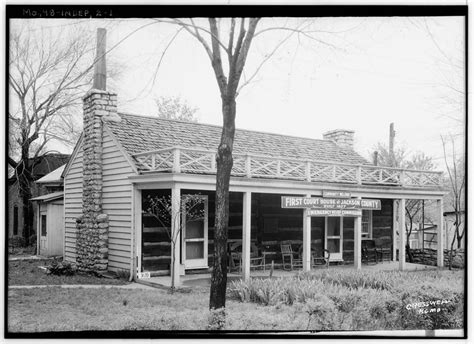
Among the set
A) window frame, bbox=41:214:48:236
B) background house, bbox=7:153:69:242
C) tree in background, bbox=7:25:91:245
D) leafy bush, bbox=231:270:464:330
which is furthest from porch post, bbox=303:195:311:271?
window frame, bbox=41:214:48:236

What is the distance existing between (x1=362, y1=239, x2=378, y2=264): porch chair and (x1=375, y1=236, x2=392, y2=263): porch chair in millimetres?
305

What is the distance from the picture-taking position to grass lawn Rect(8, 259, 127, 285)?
11.4 metres

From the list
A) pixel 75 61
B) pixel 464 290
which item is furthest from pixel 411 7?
pixel 75 61

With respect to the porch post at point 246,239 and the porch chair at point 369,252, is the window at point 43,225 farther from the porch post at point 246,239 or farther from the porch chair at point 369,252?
the porch chair at point 369,252

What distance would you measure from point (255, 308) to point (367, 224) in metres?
10.8

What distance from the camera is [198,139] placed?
613 inches

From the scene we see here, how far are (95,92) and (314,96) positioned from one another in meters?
6.32

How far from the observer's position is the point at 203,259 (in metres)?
15.0

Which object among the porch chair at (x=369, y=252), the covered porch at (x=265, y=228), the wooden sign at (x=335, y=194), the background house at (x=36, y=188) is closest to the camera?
the covered porch at (x=265, y=228)

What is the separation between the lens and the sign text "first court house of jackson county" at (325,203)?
13680 millimetres

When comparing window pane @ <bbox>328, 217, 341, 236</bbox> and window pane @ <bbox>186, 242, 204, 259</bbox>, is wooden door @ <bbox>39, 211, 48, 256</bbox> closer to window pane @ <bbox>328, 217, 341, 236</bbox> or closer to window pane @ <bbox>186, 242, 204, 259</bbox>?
window pane @ <bbox>186, 242, 204, 259</bbox>

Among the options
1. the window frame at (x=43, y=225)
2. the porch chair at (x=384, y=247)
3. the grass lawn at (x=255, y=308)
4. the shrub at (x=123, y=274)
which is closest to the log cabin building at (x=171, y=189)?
the shrub at (x=123, y=274)

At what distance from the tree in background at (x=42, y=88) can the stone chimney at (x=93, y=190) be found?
1.78 feet

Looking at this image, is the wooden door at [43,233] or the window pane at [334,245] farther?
the window pane at [334,245]
